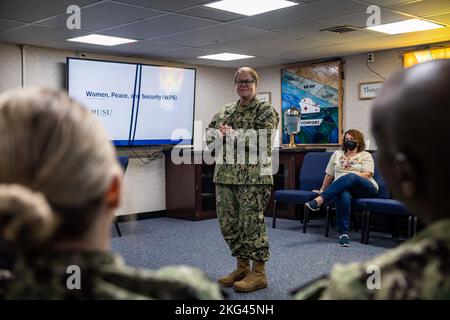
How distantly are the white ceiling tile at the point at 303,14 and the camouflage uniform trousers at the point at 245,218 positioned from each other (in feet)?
5.48

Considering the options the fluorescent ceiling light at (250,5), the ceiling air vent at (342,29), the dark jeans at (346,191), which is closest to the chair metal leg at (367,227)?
the dark jeans at (346,191)

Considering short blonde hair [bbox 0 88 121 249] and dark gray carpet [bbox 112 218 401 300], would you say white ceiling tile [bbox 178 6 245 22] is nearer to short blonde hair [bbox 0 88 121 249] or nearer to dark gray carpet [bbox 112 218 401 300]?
dark gray carpet [bbox 112 218 401 300]

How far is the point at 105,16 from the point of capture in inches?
171

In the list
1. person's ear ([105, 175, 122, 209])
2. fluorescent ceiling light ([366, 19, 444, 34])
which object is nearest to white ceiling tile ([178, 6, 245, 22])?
fluorescent ceiling light ([366, 19, 444, 34])

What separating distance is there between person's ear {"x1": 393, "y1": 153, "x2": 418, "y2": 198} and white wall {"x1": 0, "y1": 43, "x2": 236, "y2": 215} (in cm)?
387

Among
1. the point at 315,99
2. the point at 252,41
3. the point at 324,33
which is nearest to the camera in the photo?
the point at 324,33

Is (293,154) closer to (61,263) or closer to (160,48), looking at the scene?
(160,48)

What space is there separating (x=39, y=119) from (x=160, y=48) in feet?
18.0

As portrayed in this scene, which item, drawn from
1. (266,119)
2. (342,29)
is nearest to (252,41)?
(342,29)

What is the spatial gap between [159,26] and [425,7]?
2320mm

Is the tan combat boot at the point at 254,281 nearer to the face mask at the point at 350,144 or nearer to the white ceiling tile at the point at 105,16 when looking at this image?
the white ceiling tile at the point at 105,16

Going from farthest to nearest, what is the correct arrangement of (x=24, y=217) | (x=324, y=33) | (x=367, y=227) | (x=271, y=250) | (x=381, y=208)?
(x=324, y=33)
(x=367, y=227)
(x=381, y=208)
(x=271, y=250)
(x=24, y=217)

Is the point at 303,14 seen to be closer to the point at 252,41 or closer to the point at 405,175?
the point at 252,41

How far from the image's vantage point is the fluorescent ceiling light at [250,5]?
4.04 m
